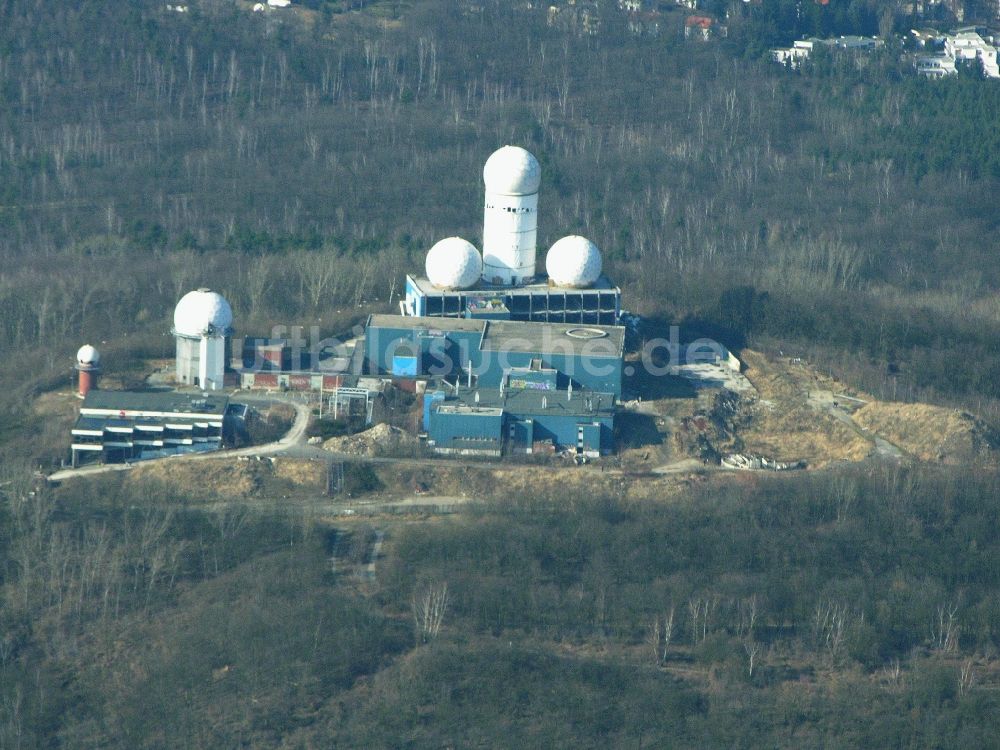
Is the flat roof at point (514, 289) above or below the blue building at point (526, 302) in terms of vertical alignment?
above

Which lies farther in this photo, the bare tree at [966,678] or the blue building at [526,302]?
the blue building at [526,302]

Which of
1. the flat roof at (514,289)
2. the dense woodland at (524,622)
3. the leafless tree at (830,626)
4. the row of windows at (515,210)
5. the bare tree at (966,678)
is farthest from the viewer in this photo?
the row of windows at (515,210)

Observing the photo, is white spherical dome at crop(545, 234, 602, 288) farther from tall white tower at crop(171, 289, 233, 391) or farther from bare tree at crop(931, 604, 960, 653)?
bare tree at crop(931, 604, 960, 653)

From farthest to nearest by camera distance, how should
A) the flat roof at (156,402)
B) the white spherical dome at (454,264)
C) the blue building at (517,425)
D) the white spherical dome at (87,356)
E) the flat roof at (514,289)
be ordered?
the flat roof at (514,289) < the white spherical dome at (454,264) < the white spherical dome at (87,356) < the flat roof at (156,402) < the blue building at (517,425)

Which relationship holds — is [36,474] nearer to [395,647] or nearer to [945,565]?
[395,647]

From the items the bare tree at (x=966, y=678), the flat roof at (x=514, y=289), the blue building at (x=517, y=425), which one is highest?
the flat roof at (x=514, y=289)

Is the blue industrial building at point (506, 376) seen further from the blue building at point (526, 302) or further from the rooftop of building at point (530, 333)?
the blue building at point (526, 302)

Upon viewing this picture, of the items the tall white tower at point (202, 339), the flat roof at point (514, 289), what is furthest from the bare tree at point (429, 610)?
the flat roof at point (514, 289)

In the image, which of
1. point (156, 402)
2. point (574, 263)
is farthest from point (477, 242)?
point (156, 402)
